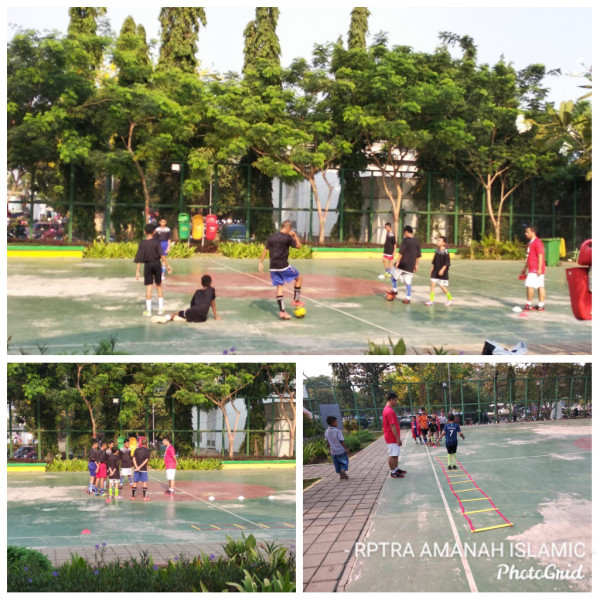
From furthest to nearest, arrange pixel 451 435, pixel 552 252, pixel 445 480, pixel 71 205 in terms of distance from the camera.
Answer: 1. pixel 552 252
2. pixel 71 205
3. pixel 451 435
4. pixel 445 480

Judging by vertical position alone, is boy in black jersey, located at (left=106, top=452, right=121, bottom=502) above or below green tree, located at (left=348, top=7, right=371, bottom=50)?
below

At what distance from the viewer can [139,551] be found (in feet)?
28.8

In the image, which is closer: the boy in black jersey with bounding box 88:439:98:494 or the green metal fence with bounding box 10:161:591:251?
the boy in black jersey with bounding box 88:439:98:494

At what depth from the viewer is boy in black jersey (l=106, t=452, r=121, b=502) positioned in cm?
1305

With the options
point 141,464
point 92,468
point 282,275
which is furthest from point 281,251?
point 92,468

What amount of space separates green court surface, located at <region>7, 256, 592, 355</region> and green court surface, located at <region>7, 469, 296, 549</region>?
2.28 m

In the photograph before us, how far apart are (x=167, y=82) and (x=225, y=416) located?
15004mm

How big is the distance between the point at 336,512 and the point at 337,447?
0.63 metres

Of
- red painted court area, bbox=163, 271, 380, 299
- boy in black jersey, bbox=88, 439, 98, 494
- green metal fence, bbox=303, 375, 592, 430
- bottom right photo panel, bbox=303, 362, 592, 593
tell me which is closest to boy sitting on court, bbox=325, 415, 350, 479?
bottom right photo panel, bbox=303, 362, 592, 593

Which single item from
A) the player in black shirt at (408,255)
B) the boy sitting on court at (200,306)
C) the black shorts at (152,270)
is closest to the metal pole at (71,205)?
the black shorts at (152,270)

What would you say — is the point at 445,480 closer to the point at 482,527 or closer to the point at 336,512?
the point at 482,527

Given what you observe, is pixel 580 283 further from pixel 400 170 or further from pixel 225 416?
pixel 400 170

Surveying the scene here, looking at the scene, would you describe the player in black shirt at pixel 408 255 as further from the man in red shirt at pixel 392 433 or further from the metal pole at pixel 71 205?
the metal pole at pixel 71 205

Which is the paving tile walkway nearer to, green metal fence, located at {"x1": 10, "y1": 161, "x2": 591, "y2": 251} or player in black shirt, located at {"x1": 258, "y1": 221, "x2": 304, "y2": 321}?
player in black shirt, located at {"x1": 258, "y1": 221, "x2": 304, "y2": 321}
